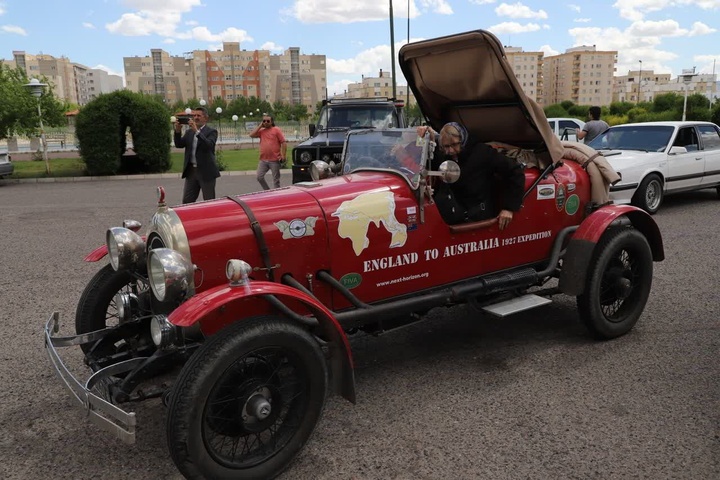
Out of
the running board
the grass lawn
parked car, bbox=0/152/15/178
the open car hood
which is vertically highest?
the open car hood

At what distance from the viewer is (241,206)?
11.4 ft

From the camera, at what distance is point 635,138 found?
36.4ft

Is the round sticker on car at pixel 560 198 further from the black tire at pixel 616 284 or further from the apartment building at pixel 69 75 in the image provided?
the apartment building at pixel 69 75

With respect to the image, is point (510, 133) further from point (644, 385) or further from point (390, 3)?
point (390, 3)

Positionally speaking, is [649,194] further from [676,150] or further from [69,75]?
[69,75]

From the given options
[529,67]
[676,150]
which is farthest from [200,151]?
[529,67]

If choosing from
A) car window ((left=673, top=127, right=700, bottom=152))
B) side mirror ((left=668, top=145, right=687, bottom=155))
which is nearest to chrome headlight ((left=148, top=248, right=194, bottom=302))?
side mirror ((left=668, top=145, right=687, bottom=155))

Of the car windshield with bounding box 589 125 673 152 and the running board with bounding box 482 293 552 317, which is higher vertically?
the car windshield with bounding box 589 125 673 152

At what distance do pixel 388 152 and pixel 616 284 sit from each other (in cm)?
221

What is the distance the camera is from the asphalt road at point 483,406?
3059mm

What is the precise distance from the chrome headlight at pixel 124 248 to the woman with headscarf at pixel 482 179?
2.21m

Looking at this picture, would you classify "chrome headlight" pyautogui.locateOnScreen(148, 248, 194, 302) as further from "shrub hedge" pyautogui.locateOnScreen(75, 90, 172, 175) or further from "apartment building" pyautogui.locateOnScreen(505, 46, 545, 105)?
"apartment building" pyautogui.locateOnScreen(505, 46, 545, 105)

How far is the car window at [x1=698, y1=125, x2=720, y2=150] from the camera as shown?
11.2 meters

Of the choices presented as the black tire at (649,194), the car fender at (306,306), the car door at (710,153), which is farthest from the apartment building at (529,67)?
the car fender at (306,306)
